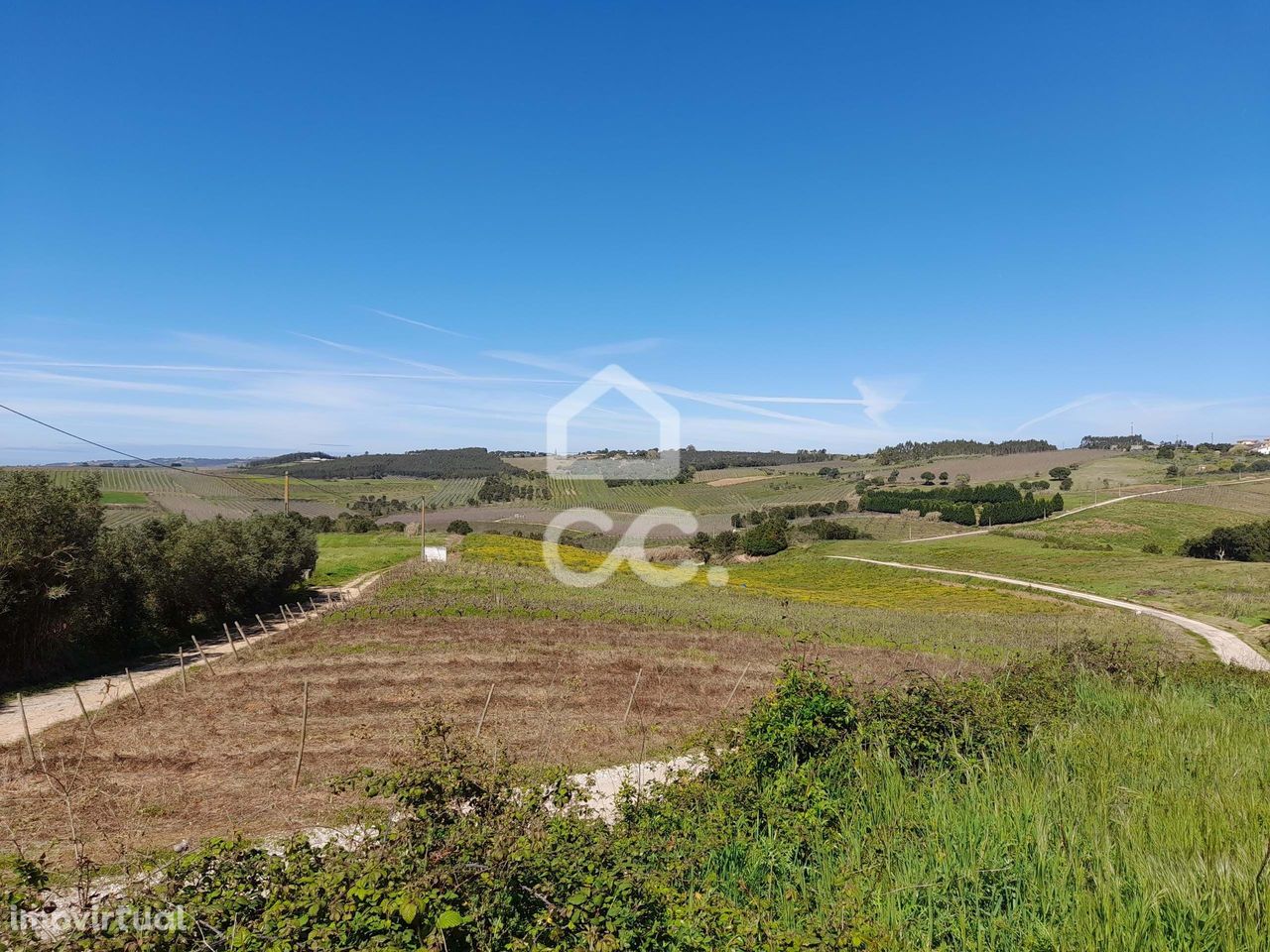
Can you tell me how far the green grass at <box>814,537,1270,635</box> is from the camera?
121ft

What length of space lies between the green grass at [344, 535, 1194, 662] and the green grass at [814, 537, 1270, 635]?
733 cm

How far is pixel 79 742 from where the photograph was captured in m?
12.8

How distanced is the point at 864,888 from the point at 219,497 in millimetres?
77071

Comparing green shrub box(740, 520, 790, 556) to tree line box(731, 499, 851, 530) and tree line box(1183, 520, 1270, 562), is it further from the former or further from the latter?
tree line box(1183, 520, 1270, 562)

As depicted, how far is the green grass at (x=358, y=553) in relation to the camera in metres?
50.1

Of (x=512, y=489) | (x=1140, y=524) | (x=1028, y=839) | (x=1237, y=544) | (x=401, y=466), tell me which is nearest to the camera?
(x=1028, y=839)

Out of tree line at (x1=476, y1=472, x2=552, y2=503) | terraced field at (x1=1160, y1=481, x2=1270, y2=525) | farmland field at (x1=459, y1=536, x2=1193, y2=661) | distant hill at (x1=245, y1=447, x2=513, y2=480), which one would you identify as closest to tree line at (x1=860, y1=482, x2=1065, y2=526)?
terraced field at (x1=1160, y1=481, x2=1270, y2=525)

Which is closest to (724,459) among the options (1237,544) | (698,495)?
(698,495)

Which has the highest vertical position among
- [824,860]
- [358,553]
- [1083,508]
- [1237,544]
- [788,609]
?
[824,860]

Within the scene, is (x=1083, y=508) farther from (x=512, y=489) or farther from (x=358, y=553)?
(x=358, y=553)

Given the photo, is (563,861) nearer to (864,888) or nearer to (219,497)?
(864,888)

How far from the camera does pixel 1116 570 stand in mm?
51656

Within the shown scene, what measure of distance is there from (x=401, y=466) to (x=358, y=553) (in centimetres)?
11485

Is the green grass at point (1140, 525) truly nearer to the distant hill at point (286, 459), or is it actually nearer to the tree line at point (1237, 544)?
the tree line at point (1237, 544)
